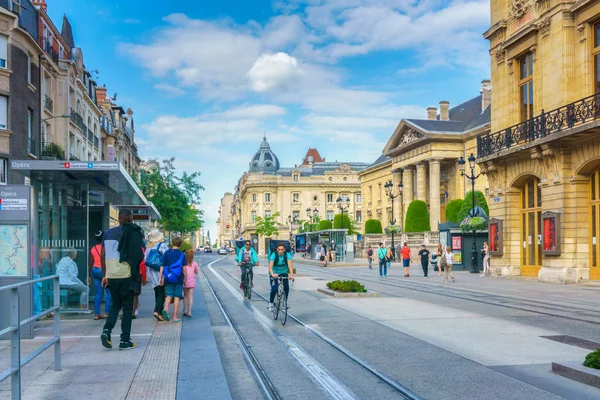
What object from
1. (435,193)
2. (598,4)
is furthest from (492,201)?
(435,193)

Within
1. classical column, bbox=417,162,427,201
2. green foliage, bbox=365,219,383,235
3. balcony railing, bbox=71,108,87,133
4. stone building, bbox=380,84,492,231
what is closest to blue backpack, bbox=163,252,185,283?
balcony railing, bbox=71,108,87,133

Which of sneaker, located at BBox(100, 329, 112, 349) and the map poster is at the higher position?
the map poster

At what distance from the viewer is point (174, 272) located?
1288 centimetres

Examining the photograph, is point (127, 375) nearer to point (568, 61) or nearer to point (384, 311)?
point (384, 311)

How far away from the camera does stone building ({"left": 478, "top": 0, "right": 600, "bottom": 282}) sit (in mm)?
23922

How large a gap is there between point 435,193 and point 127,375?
6574 cm

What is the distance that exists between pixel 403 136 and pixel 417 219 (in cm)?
1954

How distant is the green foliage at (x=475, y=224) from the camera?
113ft

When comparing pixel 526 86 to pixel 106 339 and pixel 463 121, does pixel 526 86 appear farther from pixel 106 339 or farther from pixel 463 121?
pixel 463 121

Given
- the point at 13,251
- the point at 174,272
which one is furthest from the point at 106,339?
the point at 174,272

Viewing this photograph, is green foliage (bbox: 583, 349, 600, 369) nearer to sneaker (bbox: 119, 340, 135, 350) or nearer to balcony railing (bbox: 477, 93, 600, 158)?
sneaker (bbox: 119, 340, 135, 350)

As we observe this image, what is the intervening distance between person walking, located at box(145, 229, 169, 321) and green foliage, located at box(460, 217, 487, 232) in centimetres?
2406

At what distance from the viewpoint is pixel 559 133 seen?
2380cm

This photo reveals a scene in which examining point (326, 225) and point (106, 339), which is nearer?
point (106, 339)
